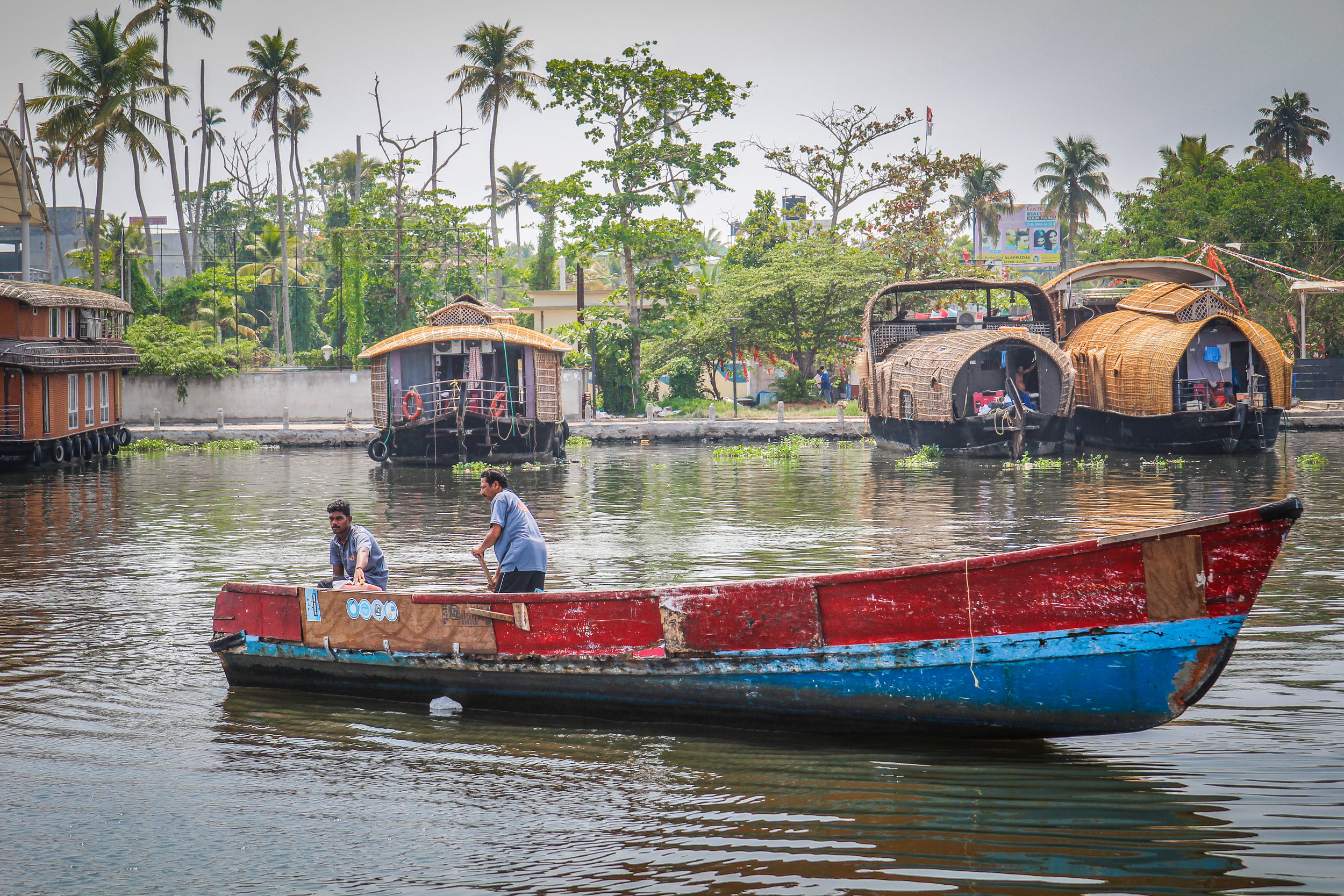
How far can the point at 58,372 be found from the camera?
96.0ft

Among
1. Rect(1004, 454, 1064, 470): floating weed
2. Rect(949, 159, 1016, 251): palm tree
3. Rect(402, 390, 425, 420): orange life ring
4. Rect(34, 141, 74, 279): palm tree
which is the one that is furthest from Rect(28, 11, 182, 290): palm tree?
Rect(949, 159, 1016, 251): palm tree

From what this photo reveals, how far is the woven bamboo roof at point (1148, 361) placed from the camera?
27172 mm

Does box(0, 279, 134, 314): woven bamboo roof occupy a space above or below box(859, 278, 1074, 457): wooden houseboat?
above

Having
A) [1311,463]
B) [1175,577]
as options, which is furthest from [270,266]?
[1175,577]

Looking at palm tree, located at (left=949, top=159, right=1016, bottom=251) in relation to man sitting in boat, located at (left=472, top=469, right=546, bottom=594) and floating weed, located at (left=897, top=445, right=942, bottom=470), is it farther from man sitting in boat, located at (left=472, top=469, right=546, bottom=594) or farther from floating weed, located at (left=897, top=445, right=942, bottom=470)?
man sitting in boat, located at (left=472, top=469, right=546, bottom=594)

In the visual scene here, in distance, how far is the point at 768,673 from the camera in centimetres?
744

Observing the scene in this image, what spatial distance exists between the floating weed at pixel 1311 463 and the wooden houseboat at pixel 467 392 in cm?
1811

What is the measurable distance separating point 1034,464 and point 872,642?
2039cm

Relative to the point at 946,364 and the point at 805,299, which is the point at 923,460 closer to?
the point at 946,364

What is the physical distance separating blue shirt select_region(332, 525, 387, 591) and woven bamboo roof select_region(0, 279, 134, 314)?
909 inches

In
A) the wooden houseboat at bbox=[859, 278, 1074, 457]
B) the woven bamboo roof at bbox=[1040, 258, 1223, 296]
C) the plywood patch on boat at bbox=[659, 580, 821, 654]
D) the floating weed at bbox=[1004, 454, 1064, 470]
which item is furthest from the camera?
the woven bamboo roof at bbox=[1040, 258, 1223, 296]

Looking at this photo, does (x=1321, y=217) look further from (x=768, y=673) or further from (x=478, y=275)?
(x=768, y=673)

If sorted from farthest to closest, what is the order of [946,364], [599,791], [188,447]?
[188,447] → [946,364] → [599,791]

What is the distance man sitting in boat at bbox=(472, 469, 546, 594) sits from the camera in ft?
29.2
